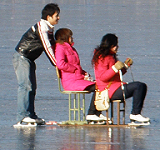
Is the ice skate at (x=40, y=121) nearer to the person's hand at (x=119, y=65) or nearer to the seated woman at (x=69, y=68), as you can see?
the seated woman at (x=69, y=68)

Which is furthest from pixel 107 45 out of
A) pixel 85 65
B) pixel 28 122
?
pixel 85 65

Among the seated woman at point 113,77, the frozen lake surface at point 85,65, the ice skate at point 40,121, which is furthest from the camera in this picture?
the ice skate at point 40,121

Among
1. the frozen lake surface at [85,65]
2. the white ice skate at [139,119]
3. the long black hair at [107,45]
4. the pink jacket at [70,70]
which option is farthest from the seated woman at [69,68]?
the frozen lake surface at [85,65]

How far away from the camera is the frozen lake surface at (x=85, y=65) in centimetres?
710

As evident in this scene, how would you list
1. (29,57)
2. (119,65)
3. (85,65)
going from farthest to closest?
(85,65) < (29,57) < (119,65)

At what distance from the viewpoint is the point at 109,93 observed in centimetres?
800

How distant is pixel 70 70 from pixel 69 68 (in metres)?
0.03

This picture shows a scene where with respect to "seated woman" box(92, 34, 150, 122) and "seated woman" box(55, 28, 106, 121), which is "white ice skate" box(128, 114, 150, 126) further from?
"seated woman" box(55, 28, 106, 121)

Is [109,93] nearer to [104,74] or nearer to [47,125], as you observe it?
[104,74]

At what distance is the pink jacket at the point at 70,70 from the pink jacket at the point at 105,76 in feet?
0.40

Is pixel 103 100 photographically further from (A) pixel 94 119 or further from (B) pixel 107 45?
(B) pixel 107 45

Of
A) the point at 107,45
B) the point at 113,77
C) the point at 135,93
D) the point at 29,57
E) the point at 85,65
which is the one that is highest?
the point at 107,45

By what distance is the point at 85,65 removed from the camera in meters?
12.8

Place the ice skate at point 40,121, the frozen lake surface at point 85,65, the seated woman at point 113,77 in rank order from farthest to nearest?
the ice skate at point 40,121 → the seated woman at point 113,77 → the frozen lake surface at point 85,65
